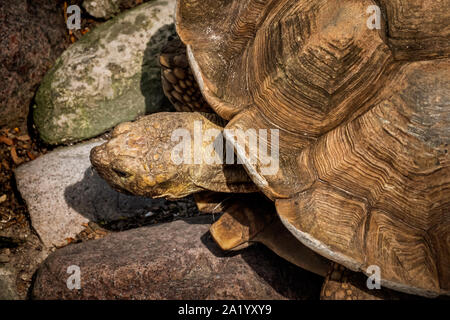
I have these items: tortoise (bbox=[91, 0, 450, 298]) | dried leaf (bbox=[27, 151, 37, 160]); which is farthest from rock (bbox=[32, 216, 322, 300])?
dried leaf (bbox=[27, 151, 37, 160])

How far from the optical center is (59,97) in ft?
10.5

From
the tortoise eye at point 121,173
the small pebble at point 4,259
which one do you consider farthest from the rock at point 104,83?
the tortoise eye at point 121,173

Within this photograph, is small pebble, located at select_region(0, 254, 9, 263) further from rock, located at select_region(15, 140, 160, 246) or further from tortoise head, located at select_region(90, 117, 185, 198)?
tortoise head, located at select_region(90, 117, 185, 198)

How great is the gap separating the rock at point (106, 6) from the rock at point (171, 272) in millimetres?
2252

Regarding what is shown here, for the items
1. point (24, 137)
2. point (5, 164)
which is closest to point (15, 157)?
point (5, 164)

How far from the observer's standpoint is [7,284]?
274 centimetres

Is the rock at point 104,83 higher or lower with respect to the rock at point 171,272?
higher

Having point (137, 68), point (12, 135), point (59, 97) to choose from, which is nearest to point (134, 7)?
point (137, 68)

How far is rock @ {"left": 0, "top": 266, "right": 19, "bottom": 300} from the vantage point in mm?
2695

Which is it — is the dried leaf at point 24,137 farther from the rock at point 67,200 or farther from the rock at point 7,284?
the rock at point 7,284

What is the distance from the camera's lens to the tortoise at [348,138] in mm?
1700

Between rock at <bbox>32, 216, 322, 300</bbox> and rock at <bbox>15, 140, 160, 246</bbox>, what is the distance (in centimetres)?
41

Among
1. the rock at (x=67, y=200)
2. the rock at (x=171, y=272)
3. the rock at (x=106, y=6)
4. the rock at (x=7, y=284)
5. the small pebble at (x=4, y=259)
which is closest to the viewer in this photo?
the rock at (x=171, y=272)
